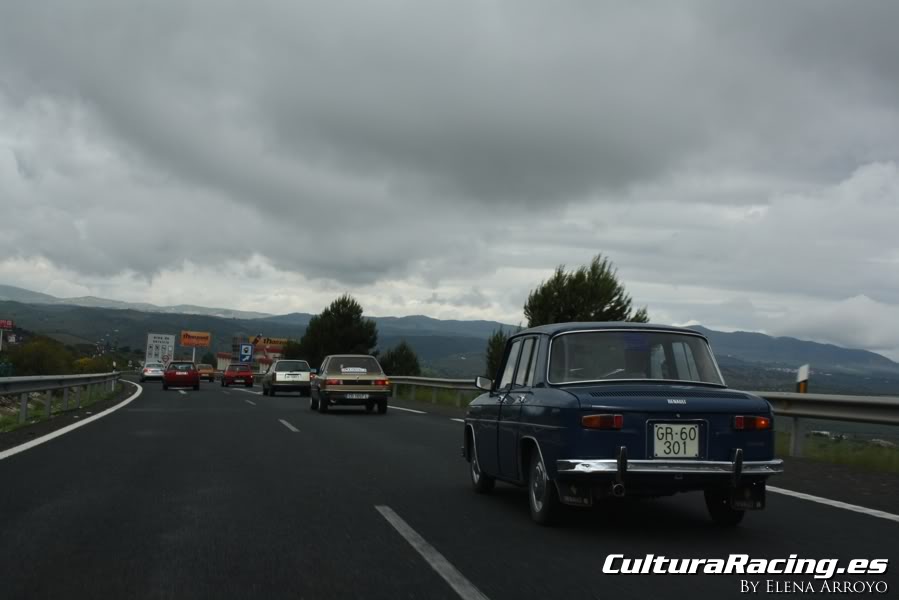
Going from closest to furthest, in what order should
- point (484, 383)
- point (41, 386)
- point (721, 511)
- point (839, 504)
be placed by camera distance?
point (721, 511) < point (839, 504) < point (484, 383) < point (41, 386)

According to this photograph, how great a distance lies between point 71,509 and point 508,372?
155 inches

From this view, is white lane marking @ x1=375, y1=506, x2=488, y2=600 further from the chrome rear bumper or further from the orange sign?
the orange sign

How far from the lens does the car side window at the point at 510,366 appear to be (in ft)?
27.4

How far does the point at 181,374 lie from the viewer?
4512 centimetres

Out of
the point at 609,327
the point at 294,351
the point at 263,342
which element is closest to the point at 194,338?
the point at 263,342

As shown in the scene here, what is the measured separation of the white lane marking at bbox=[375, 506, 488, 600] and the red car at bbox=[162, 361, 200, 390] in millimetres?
39641

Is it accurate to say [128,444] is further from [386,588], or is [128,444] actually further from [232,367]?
[232,367]

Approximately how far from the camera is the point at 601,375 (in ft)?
23.6

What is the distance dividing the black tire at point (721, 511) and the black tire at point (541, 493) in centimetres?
124

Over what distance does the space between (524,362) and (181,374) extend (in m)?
39.8

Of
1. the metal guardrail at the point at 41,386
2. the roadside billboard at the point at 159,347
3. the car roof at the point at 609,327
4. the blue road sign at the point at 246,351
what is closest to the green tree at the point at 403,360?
the blue road sign at the point at 246,351

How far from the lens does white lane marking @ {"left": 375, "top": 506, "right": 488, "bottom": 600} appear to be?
4895 millimetres

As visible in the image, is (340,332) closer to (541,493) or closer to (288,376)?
(288,376)

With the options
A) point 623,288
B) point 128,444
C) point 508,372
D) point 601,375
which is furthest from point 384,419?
point 623,288
